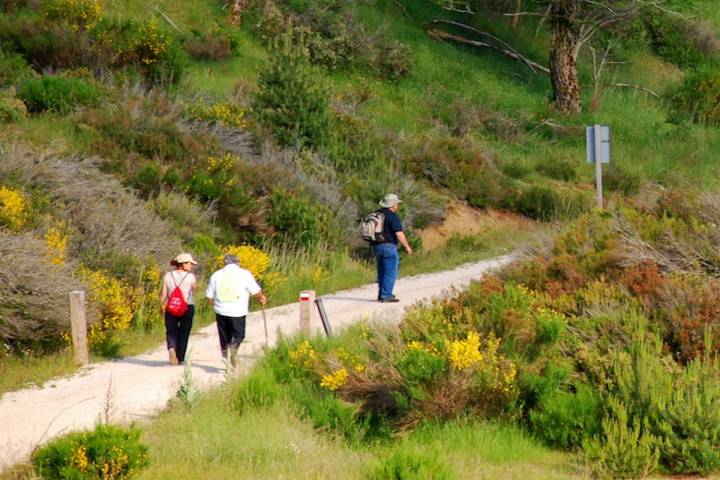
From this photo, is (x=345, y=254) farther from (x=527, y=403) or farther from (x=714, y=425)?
(x=714, y=425)

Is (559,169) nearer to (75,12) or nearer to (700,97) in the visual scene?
(700,97)

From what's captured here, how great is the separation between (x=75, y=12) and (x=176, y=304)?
18812mm

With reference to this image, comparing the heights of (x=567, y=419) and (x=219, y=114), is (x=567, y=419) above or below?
below

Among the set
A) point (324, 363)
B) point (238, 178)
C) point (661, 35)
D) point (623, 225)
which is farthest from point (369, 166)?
point (661, 35)

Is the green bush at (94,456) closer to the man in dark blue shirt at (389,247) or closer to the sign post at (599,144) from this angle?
the man in dark blue shirt at (389,247)

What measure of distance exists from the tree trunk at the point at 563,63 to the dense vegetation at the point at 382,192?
2.41 ft

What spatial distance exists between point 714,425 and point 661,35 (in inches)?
1589

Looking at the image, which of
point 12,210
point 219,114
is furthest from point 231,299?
point 219,114

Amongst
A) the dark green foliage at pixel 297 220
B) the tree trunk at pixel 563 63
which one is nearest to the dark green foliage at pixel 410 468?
the dark green foliage at pixel 297 220

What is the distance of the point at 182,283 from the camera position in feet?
42.8

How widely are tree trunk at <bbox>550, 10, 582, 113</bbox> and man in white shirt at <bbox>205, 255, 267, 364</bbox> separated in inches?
995

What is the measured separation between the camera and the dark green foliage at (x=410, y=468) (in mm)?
8539

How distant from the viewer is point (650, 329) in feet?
39.0

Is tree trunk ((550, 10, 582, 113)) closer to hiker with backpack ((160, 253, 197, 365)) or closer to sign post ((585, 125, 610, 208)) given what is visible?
sign post ((585, 125, 610, 208))
